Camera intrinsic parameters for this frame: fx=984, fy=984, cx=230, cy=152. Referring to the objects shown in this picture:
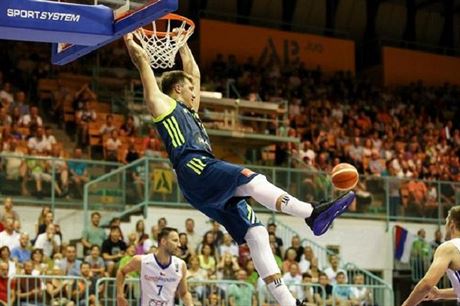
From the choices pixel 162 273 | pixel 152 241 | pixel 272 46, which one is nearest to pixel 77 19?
pixel 162 273

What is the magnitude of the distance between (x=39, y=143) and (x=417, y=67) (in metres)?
19.5

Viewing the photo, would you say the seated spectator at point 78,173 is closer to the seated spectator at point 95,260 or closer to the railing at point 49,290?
the seated spectator at point 95,260

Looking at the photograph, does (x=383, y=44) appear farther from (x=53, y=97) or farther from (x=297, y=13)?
(x=53, y=97)

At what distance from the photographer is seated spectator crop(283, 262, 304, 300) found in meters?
18.0

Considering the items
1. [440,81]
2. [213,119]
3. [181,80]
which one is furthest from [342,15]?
[181,80]

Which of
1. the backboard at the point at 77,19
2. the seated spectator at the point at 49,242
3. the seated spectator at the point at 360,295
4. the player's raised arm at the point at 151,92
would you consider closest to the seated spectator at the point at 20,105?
the seated spectator at the point at 49,242

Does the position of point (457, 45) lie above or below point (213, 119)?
above

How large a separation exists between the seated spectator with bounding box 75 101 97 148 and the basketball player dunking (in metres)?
13.6

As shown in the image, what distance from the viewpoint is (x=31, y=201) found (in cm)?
1947

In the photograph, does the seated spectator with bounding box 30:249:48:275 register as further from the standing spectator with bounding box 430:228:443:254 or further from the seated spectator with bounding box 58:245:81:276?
the standing spectator with bounding box 430:228:443:254

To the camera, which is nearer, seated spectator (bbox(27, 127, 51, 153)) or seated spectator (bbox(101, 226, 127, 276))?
seated spectator (bbox(101, 226, 127, 276))

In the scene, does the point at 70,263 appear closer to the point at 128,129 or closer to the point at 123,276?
the point at 123,276

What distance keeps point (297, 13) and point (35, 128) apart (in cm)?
1705

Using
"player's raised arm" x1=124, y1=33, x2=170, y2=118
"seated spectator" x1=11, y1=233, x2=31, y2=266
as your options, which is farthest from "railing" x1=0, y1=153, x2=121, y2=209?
"player's raised arm" x1=124, y1=33, x2=170, y2=118
